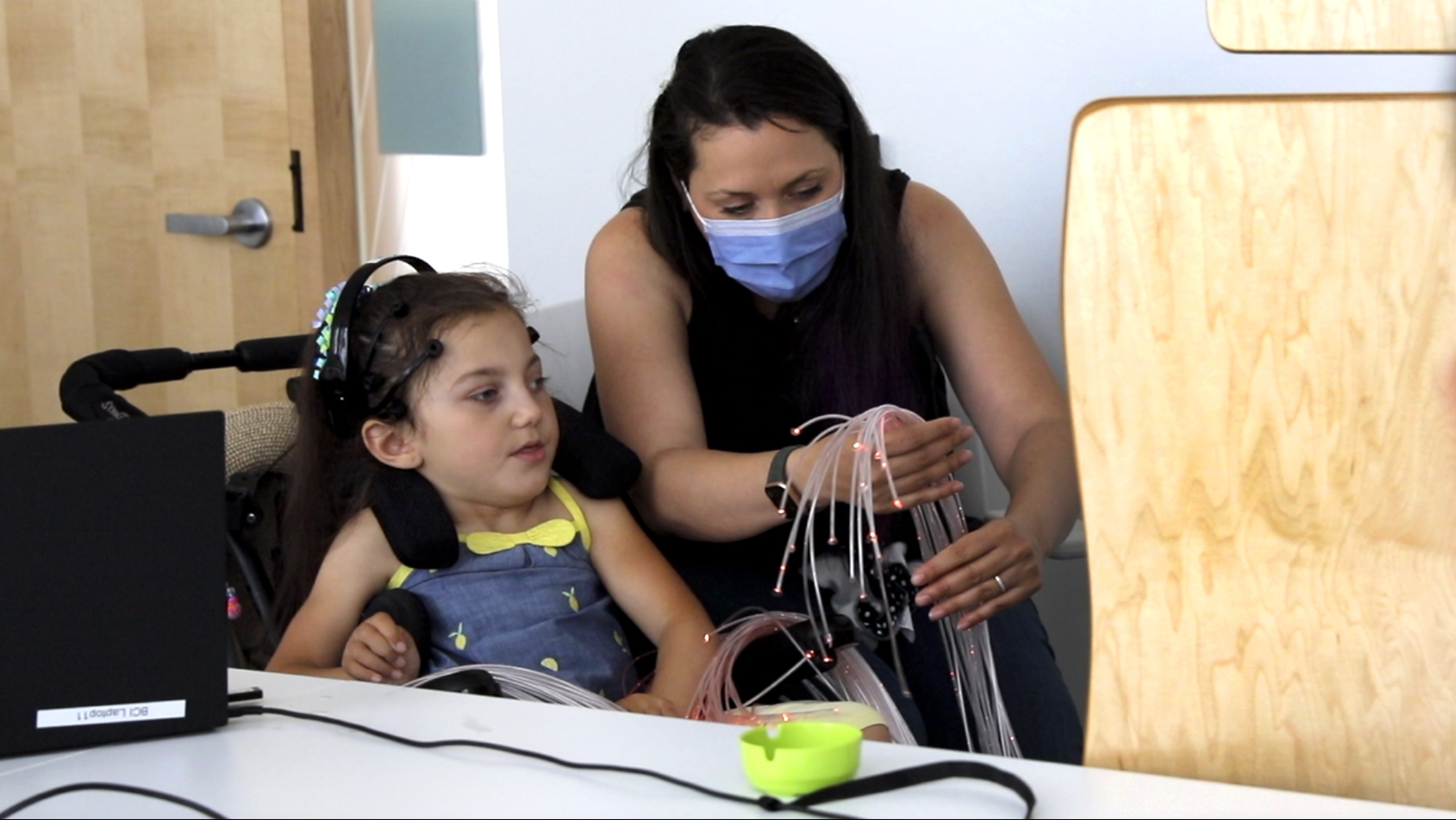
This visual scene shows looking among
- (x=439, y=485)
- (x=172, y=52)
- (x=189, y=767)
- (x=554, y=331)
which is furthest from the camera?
(x=172, y=52)

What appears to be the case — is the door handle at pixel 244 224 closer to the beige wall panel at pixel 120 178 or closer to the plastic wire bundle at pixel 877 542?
the beige wall panel at pixel 120 178

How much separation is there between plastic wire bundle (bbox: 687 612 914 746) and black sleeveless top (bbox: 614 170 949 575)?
0.93 ft

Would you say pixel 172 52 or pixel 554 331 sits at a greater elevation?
pixel 172 52

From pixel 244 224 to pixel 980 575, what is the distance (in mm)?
1976

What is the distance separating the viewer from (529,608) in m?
1.67

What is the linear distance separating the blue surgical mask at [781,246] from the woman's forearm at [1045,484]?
0.33 meters

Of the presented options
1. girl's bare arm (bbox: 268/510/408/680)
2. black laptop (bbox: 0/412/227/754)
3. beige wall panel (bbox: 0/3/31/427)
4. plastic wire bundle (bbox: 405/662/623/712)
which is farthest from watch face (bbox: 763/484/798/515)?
beige wall panel (bbox: 0/3/31/427)

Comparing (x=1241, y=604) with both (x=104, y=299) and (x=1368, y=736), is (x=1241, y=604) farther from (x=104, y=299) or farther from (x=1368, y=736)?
(x=104, y=299)

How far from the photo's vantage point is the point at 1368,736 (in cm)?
88

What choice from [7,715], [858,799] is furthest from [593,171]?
[858,799]

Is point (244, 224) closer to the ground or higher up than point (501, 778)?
higher up

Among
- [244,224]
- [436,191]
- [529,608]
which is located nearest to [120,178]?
[244,224]

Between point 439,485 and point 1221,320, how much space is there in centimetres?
108

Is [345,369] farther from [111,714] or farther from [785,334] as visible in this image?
[111,714]
